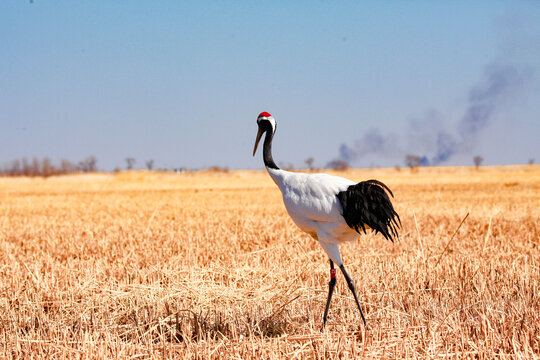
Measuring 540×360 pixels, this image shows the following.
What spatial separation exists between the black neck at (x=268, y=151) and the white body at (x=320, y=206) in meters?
0.33

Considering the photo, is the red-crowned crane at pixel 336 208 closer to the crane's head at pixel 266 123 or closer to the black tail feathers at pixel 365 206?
the black tail feathers at pixel 365 206

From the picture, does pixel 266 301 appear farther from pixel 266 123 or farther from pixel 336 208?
pixel 266 123

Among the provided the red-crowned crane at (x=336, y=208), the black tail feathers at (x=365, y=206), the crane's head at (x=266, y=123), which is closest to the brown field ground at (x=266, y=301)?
the red-crowned crane at (x=336, y=208)

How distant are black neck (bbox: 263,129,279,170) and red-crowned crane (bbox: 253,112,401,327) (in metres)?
0.26

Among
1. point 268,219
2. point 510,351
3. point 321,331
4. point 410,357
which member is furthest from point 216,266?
point 268,219

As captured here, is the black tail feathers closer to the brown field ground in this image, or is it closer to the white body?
the white body

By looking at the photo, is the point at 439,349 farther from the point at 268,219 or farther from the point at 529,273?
the point at 268,219

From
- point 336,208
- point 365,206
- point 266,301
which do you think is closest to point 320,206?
point 336,208

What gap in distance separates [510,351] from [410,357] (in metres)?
0.81

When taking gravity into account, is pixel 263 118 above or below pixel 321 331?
above

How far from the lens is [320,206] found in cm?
488

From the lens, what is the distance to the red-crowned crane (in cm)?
479

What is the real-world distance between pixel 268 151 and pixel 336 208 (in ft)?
3.44

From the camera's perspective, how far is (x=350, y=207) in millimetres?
4793
